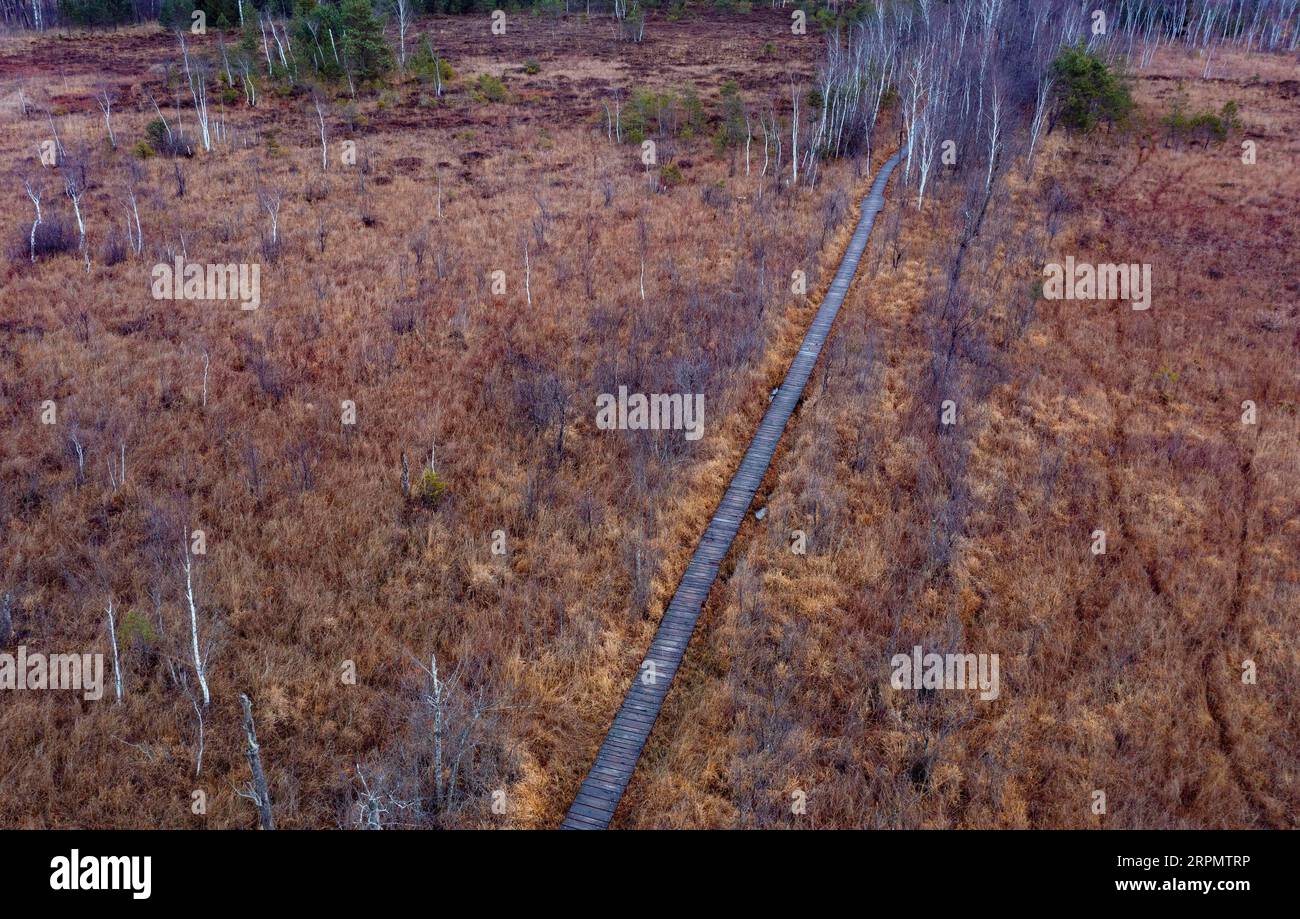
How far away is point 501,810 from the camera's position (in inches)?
416

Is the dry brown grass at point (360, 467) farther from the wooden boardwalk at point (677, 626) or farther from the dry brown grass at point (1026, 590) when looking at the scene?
the dry brown grass at point (1026, 590)

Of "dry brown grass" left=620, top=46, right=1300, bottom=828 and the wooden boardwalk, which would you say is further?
"dry brown grass" left=620, top=46, right=1300, bottom=828

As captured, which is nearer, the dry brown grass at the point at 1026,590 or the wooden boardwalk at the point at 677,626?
the wooden boardwalk at the point at 677,626

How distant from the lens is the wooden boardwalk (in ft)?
36.0

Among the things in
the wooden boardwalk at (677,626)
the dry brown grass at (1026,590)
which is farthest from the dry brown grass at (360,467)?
the dry brown grass at (1026,590)

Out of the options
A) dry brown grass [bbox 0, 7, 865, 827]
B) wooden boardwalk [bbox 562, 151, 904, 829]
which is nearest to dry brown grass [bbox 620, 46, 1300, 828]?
wooden boardwalk [bbox 562, 151, 904, 829]

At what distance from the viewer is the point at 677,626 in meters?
13.7

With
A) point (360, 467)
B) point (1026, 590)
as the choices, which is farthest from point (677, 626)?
point (360, 467)

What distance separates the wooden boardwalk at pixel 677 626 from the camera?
1097cm

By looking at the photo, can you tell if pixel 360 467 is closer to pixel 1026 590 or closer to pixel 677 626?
pixel 677 626

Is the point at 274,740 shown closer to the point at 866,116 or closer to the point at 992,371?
the point at 992,371

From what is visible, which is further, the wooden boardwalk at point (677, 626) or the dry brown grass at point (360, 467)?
the dry brown grass at point (360, 467)

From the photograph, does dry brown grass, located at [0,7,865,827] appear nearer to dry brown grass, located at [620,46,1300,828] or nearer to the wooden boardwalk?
the wooden boardwalk
